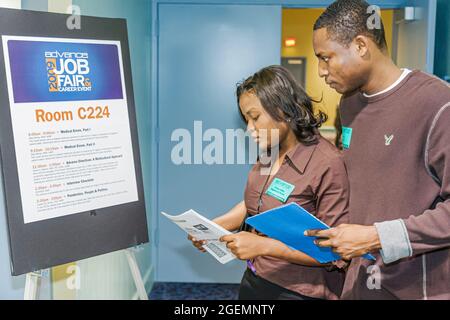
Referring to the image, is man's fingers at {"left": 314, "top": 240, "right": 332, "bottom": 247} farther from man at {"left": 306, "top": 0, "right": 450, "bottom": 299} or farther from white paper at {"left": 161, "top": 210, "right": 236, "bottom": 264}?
white paper at {"left": 161, "top": 210, "right": 236, "bottom": 264}

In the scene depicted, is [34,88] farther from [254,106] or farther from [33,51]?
[254,106]

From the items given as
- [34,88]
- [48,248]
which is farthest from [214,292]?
[34,88]

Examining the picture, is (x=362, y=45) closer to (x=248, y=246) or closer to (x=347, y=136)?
(x=347, y=136)

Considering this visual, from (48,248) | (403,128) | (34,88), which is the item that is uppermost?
(34,88)

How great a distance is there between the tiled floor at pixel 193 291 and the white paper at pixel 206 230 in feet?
5.48

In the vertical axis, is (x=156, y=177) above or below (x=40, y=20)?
A: below

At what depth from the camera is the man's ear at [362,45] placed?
1.18 metres

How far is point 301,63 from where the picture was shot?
6.76 meters

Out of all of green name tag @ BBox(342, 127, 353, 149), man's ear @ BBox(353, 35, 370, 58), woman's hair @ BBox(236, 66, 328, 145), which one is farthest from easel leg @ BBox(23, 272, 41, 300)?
man's ear @ BBox(353, 35, 370, 58)

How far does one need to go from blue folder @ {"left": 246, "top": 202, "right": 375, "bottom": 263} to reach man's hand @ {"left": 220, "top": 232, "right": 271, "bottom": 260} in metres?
0.03

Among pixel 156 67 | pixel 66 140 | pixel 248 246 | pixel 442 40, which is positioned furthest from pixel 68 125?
pixel 442 40

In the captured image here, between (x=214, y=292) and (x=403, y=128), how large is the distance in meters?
2.33

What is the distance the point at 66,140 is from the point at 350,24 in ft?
2.73

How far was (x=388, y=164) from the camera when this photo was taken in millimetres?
1168
